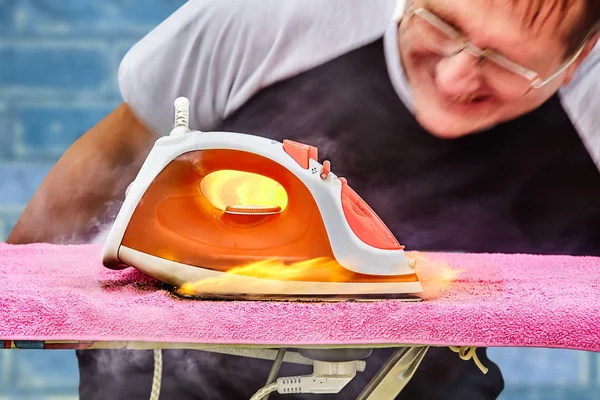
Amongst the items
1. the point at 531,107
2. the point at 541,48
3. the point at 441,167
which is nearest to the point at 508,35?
the point at 541,48

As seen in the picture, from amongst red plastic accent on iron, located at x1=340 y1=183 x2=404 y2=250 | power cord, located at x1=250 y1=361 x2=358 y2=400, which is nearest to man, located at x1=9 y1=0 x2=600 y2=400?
red plastic accent on iron, located at x1=340 y1=183 x2=404 y2=250

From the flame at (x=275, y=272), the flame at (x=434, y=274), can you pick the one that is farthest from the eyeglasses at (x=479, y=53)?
the flame at (x=275, y=272)

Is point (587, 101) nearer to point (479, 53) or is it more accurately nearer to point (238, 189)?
point (479, 53)

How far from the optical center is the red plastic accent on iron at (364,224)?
1.04 meters

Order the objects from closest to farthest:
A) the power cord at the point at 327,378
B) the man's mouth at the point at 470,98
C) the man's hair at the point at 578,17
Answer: the power cord at the point at 327,378
the man's hair at the point at 578,17
the man's mouth at the point at 470,98

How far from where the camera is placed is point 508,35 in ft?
4.60

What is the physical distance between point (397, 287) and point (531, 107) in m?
0.73

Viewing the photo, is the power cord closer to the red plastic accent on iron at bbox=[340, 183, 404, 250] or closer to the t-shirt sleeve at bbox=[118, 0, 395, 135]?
the red plastic accent on iron at bbox=[340, 183, 404, 250]

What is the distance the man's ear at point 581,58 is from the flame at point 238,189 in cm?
80

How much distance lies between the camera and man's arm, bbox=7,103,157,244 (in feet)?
4.94

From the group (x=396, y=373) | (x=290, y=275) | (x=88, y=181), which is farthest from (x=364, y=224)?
(x=88, y=181)

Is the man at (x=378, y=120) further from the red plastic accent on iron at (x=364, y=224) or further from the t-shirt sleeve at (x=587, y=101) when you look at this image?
the red plastic accent on iron at (x=364, y=224)

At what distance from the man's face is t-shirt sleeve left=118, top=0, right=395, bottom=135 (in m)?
0.12

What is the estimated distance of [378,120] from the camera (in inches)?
59.2
